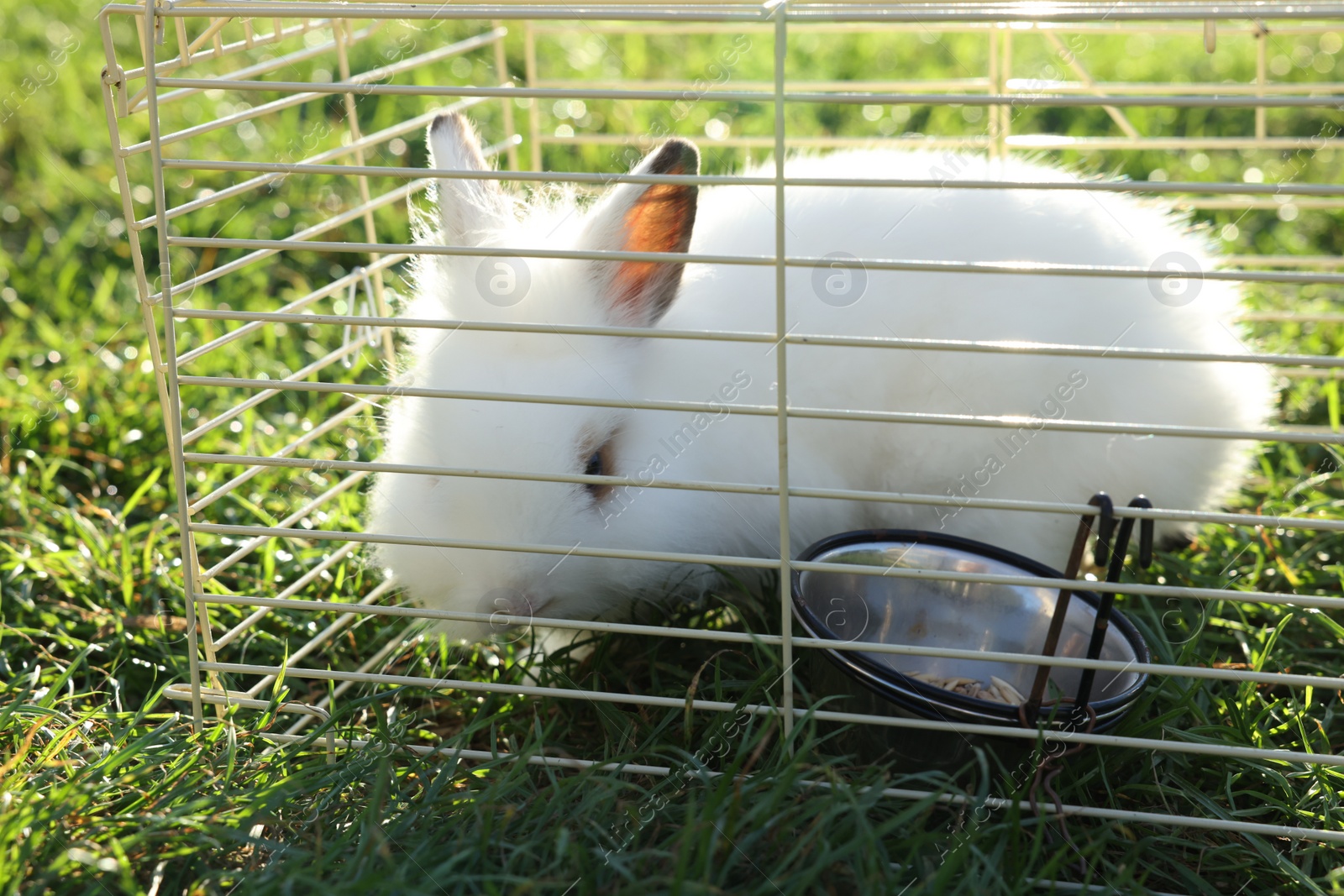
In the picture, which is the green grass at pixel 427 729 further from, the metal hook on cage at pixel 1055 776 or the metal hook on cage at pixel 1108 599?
the metal hook on cage at pixel 1108 599

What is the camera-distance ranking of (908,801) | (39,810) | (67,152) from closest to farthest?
1. (39,810)
2. (908,801)
3. (67,152)

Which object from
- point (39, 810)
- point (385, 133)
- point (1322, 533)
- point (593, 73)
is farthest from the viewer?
point (593, 73)

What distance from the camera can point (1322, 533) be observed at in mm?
2908

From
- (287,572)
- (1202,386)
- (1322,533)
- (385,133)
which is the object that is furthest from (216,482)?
(1322,533)

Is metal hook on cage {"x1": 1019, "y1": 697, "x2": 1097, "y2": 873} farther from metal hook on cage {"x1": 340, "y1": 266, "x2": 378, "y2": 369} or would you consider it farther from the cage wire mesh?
metal hook on cage {"x1": 340, "y1": 266, "x2": 378, "y2": 369}

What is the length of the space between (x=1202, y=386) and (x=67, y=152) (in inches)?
191

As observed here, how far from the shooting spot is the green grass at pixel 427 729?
5.49ft

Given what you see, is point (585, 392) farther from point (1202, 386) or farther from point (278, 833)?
point (1202, 386)

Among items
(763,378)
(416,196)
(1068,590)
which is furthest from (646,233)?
(416,196)

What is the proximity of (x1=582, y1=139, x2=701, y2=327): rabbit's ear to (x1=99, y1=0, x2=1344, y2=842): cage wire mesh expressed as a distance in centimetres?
16

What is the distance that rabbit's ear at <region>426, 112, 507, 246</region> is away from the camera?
236cm
